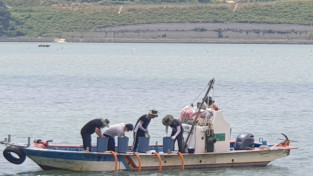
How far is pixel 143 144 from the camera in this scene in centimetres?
3438

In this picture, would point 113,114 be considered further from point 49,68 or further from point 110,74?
point 49,68

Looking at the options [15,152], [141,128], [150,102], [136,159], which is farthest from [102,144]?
[150,102]

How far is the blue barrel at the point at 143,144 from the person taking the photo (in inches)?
1350

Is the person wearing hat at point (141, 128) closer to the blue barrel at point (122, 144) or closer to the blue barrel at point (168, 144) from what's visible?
the blue barrel at point (122, 144)

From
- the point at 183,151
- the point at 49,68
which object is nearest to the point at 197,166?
the point at 183,151

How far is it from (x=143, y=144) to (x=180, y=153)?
1.36 m

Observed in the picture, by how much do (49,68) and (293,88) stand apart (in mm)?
42552

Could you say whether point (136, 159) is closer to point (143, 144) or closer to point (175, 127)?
point (143, 144)

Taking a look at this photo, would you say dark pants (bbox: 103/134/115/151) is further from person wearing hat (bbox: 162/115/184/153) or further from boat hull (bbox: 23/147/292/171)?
person wearing hat (bbox: 162/115/184/153)

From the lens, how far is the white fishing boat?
1304 inches

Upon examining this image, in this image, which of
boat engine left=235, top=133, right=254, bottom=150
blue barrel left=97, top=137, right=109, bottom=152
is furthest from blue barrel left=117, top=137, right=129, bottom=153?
boat engine left=235, top=133, right=254, bottom=150

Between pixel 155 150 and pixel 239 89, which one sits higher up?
pixel 239 89

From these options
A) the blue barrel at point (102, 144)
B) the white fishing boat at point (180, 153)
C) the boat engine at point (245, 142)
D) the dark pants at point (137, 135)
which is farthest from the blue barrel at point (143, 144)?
the boat engine at point (245, 142)

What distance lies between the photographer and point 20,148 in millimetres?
33125
